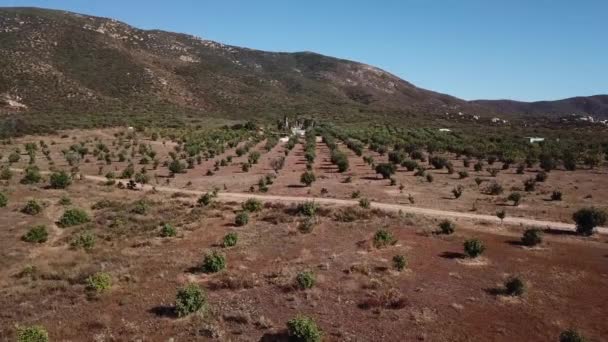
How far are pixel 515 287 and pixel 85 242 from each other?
20.4m

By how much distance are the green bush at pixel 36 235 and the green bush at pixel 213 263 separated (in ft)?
32.5

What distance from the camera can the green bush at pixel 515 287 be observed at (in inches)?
701

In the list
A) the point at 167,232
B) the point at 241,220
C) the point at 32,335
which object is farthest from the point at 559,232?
the point at 32,335

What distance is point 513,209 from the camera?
3294 cm

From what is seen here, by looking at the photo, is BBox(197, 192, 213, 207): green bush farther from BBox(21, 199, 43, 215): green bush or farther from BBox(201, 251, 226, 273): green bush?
BBox(201, 251, 226, 273): green bush

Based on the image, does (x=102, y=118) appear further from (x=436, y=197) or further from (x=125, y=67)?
(x=436, y=197)

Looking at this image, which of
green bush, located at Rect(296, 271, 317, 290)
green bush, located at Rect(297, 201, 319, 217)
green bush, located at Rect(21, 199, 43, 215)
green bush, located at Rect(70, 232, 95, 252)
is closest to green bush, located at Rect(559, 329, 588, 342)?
green bush, located at Rect(296, 271, 317, 290)

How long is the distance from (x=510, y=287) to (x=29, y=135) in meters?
75.0

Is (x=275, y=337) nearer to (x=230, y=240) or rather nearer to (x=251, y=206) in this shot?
(x=230, y=240)

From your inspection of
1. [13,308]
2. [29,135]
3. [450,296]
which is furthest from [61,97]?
[450,296]

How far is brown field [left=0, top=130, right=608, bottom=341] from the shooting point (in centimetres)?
1552

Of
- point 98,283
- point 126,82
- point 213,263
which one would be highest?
point 126,82

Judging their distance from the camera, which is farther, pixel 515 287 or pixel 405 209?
pixel 405 209

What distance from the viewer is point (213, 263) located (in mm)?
20203
